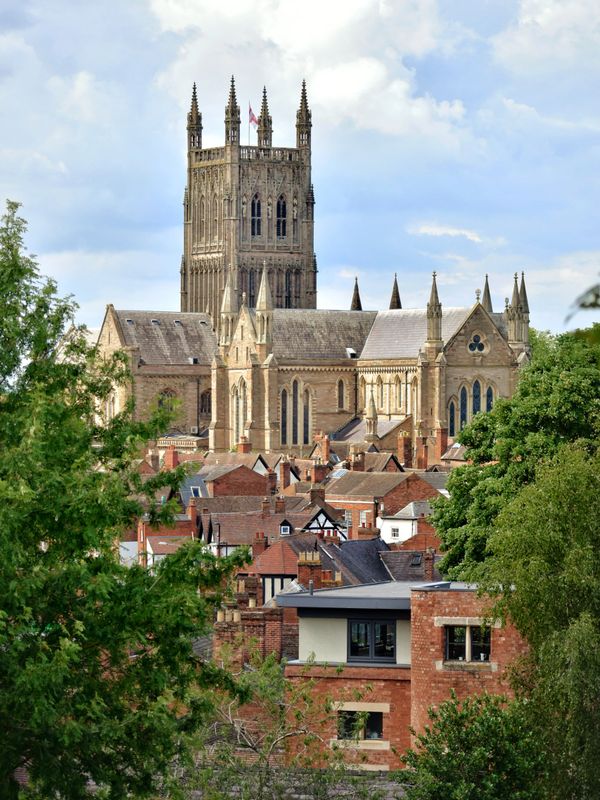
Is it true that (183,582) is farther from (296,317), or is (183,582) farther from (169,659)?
(296,317)

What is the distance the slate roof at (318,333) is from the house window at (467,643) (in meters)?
111

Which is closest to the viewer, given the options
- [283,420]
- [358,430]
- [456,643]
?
[456,643]

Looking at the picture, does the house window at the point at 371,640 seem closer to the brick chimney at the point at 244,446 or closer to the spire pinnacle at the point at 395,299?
the brick chimney at the point at 244,446

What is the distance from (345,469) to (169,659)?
8943 centimetres

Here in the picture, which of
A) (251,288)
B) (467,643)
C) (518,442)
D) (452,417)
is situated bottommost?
(467,643)

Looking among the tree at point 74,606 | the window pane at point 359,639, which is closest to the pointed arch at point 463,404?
the window pane at point 359,639

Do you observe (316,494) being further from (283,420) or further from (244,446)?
(283,420)

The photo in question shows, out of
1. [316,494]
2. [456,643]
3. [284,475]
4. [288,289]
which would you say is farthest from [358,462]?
[456,643]

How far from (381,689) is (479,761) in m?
7.94

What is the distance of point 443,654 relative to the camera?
3884 cm

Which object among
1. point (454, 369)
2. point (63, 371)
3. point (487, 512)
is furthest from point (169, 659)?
point (454, 369)

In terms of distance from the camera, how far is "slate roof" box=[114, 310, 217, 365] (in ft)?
529

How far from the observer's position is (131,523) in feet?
106

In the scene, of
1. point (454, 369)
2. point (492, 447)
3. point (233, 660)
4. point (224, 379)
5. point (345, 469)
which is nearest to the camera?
point (233, 660)
